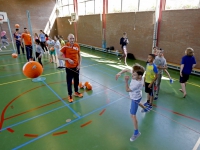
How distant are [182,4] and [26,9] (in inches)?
647

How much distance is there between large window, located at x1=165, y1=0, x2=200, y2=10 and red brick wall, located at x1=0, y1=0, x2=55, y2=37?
15.0 m

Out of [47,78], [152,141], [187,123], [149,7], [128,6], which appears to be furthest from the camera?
[128,6]

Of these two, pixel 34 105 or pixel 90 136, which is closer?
pixel 90 136

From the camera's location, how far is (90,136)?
10.5ft

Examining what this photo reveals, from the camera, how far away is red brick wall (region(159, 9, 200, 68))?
7031mm

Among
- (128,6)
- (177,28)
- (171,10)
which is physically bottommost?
(177,28)

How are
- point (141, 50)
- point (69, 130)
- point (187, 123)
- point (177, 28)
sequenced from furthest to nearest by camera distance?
1. point (141, 50)
2. point (177, 28)
3. point (187, 123)
4. point (69, 130)

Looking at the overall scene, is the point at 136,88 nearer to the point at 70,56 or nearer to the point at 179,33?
the point at 70,56

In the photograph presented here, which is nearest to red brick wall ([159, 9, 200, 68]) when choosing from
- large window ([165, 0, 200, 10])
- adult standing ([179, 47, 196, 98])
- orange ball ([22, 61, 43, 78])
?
large window ([165, 0, 200, 10])

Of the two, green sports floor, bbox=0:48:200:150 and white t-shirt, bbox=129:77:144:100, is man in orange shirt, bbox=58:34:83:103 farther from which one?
white t-shirt, bbox=129:77:144:100

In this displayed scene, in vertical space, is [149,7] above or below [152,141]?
above

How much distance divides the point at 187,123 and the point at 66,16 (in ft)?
55.2

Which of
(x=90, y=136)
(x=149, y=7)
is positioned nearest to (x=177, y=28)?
(x=149, y=7)

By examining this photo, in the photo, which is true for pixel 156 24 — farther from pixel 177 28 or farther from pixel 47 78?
pixel 47 78
